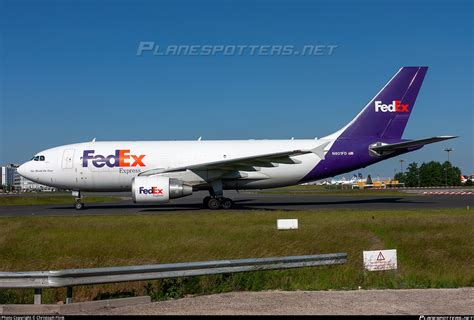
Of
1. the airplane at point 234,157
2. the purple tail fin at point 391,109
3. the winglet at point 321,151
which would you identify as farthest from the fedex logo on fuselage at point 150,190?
the purple tail fin at point 391,109

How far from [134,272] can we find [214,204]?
19.3m

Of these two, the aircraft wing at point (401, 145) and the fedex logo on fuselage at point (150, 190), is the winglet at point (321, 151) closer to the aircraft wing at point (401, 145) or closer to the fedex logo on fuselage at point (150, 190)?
the aircraft wing at point (401, 145)

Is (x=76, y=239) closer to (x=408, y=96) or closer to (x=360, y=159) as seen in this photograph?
(x=360, y=159)

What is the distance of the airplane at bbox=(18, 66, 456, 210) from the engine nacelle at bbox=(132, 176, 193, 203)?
6.23 ft

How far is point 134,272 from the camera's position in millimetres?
8461

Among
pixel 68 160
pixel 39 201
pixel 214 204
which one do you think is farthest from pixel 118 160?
pixel 39 201

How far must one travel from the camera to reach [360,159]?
29.0 meters

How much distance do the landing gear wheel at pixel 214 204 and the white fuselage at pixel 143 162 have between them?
0.92 m

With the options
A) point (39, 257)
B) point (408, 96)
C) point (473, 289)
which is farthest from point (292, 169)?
point (473, 289)

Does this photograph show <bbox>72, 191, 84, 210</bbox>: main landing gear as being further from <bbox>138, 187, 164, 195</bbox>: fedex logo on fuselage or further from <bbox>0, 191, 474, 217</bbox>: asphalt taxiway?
<bbox>138, 187, 164, 195</bbox>: fedex logo on fuselage

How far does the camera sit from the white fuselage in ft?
92.8

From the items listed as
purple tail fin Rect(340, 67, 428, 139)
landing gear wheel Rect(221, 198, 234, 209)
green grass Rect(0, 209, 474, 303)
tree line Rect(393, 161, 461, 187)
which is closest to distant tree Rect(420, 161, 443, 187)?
tree line Rect(393, 161, 461, 187)

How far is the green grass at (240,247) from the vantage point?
10195mm

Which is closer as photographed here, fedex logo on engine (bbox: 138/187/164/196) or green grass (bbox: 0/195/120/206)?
fedex logo on engine (bbox: 138/187/164/196)
